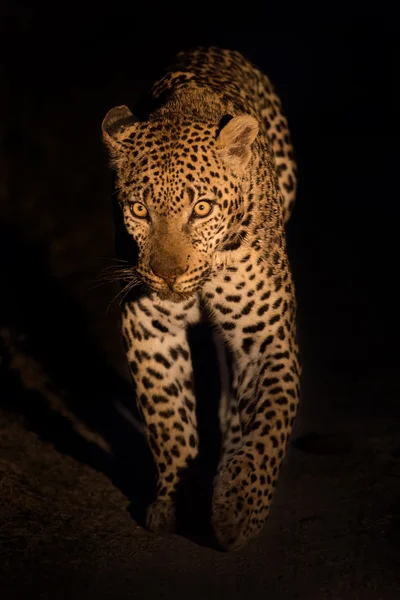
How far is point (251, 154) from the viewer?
22.1ft

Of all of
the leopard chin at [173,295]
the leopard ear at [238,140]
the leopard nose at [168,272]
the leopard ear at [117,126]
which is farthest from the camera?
the leopard ear at [117,126]

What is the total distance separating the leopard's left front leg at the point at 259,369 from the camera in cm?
654

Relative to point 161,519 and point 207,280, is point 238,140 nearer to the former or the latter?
point 207,280

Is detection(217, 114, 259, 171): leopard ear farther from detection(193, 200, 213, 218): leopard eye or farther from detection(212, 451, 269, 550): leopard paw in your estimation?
detection(212, 451, 269, 550): leopard paw

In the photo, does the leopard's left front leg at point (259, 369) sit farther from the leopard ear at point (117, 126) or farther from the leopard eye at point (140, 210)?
the leopard ear at point (117, 126)

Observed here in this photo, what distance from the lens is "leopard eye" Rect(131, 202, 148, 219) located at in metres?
6.40

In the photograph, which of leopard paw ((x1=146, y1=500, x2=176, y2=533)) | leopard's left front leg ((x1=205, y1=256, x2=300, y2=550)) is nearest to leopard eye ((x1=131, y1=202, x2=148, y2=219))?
leopard's left front leg ((x1=205, y1=256, x2=300, y2=550))

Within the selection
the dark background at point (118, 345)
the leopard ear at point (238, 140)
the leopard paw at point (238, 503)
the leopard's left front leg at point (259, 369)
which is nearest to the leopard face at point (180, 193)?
the leopard ear at point (238, 140)

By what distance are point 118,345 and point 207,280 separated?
13.9 feet

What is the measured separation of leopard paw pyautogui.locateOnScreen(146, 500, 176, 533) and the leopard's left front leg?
382 mm

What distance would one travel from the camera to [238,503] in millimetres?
6340

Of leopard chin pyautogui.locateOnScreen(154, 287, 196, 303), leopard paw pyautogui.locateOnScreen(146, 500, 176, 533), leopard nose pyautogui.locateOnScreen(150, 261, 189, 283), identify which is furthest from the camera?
leopard paw pyautogui.locateOnScreen(146, 500, 176, 533)

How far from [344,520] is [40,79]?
6657mm

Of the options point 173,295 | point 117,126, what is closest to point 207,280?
point 173,295
